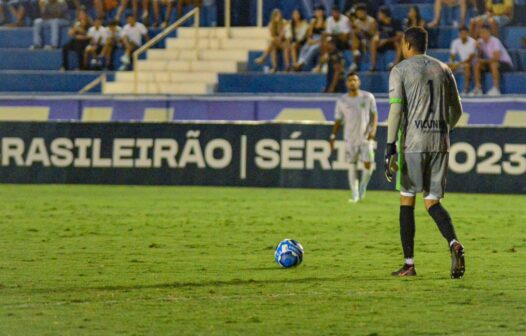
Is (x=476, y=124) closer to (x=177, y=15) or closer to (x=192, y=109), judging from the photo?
(x=192, y=109)

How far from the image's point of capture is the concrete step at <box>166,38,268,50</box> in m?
30.0

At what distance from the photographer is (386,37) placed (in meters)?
27.8

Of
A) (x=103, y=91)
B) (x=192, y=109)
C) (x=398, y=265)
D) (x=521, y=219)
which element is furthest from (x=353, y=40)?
(x=398, y=265)

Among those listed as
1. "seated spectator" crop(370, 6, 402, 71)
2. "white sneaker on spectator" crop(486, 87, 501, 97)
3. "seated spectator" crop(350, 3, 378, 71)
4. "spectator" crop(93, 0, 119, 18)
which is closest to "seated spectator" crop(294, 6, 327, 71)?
"seated spectator" crop(350, 3, 378, 71)

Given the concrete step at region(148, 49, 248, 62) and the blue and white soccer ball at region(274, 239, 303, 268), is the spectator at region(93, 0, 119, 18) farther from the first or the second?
the blue and white soccer ball at region(274, 239, 303, 268)

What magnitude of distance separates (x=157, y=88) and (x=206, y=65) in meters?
1.31

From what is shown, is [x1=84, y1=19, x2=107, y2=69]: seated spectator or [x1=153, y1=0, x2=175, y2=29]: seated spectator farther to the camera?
[x1=153, y1=0, x2=175, y2=29]: seated spectator

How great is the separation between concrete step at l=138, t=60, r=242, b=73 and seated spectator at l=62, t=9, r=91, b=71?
5.00 ft

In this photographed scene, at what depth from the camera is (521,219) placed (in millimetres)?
17719

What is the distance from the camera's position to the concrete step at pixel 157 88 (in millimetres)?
29250

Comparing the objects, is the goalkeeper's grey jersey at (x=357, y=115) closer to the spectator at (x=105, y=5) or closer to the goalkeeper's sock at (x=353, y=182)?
the goalkeeper's sock at (x=353, y=182)

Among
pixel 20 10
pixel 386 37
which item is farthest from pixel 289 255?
pixel 20 10

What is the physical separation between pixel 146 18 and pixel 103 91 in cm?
283

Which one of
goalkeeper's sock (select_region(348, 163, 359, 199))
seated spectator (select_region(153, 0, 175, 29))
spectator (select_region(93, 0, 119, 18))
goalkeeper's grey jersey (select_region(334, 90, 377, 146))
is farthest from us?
spectator (select_region(93, 0, 119, 18))
